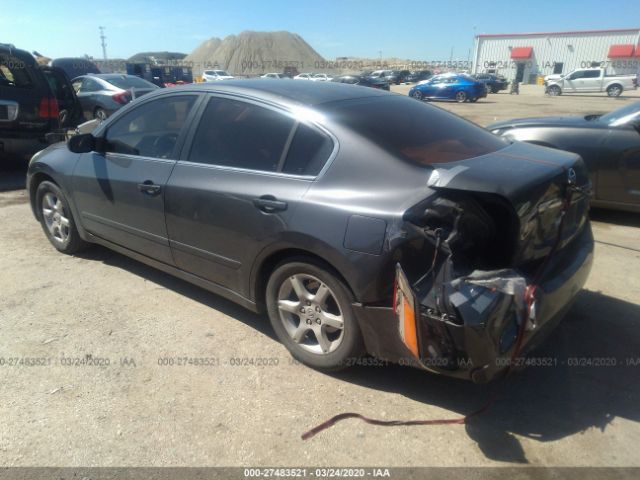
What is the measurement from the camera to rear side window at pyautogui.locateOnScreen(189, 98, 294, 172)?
287cm

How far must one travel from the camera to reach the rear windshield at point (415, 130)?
2.66m

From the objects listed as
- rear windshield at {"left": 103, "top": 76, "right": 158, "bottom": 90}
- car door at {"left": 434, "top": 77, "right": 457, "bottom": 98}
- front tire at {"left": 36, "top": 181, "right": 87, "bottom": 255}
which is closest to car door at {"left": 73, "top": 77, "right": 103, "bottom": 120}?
rear windshield at {"left": 103, "top": 76, "right": 158, "bottom": 90}

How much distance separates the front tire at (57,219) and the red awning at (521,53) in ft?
210

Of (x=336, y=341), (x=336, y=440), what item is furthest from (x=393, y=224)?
(x=336, y=440)

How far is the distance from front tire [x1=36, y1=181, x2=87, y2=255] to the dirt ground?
0.78m

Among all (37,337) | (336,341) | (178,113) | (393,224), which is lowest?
(37,337)

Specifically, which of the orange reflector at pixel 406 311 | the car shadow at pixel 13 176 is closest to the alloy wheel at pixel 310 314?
the orange reflector at pixel 406 311

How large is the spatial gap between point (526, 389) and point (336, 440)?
1.14 m

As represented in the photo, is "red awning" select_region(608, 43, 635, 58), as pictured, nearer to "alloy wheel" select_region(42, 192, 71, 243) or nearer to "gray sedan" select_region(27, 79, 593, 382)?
"gray sedan" select_region(27, 79, 593, 382)

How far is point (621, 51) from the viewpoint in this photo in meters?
52.0

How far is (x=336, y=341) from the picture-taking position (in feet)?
8.89

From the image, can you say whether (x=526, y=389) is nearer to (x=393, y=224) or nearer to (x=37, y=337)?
(x=393, y=224)

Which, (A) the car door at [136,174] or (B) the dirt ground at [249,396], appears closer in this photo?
(B) the dirt ground at [249,396]

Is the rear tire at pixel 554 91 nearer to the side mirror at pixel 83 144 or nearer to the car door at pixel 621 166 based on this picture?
the car door at pixel 621 166
